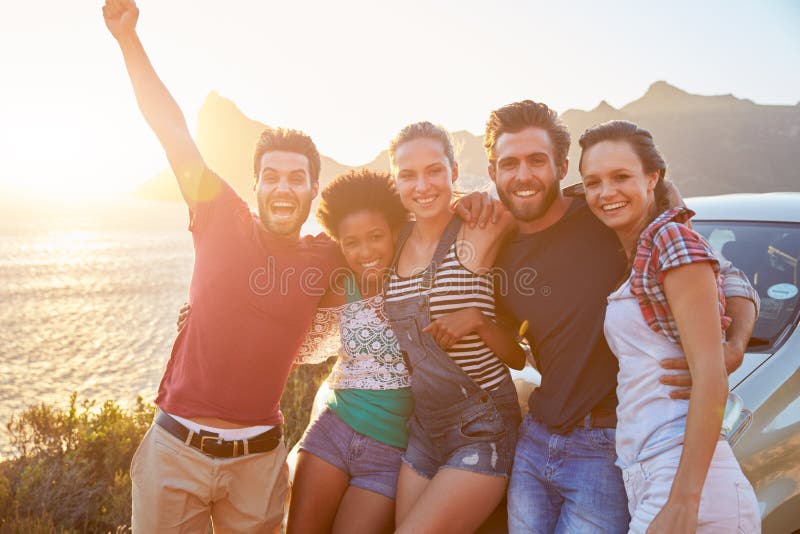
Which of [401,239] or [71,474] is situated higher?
[401,239]

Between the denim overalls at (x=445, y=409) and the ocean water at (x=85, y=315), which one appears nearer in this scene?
the denim overalls at (x=445, y=409)

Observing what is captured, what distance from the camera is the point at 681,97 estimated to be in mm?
83000

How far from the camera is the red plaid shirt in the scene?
1788 millimetres

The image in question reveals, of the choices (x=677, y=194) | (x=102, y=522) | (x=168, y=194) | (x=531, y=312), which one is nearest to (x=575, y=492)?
(x=531, y=312)

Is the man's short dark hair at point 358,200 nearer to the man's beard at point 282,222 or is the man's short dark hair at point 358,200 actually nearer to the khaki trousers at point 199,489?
the man's beard at point 282,222

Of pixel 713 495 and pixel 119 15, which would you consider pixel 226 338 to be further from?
pixel 713 495

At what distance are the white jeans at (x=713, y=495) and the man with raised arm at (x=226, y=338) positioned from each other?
1607 mm

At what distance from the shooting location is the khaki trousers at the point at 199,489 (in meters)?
2.55

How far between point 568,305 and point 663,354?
501 mm

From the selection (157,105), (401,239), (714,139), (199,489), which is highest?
(714,139)

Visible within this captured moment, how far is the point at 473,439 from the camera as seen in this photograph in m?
2.40

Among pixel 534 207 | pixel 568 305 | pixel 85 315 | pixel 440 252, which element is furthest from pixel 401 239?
Result: pixel 85 315

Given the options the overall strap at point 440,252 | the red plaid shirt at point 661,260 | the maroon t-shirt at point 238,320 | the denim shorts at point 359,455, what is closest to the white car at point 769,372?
the denim shorts at point 359,455

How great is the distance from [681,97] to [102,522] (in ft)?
306
